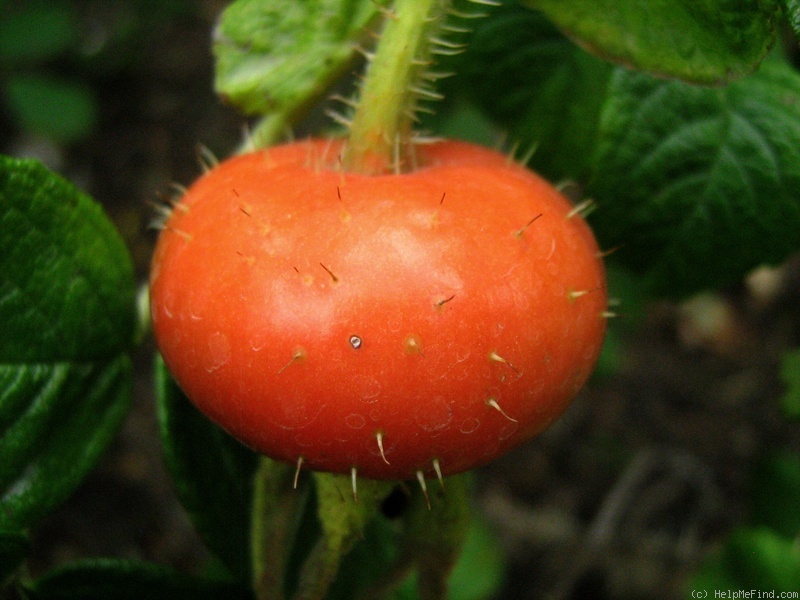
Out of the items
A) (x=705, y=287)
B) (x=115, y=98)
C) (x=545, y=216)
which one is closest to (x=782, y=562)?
(x=705, y=287)

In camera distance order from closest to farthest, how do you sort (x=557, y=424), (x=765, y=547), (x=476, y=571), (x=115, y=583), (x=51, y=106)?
(x=115, y=583), (x=765, y=547), (x=476, y=571), (x=557, y=424), (x=51, y=106)

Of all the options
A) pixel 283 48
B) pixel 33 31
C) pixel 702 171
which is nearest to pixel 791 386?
pixel 702 171

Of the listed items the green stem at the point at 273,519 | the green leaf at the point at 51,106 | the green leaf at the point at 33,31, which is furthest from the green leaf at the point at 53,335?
the green leaf at the point at 33,31

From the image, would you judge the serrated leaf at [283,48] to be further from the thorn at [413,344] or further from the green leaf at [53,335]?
the thorn at [413,344]

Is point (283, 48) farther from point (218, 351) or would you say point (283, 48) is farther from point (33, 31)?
point (33, 31)

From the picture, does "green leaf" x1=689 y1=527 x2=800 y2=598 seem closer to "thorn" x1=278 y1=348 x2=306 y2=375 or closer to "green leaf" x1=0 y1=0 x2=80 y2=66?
"thorn" x1=278 y1=348 x2=306 y2=375

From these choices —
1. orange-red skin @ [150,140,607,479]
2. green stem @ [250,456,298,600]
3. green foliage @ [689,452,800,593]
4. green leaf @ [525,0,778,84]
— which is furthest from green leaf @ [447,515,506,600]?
green leaf @ [525,0,778,84]
